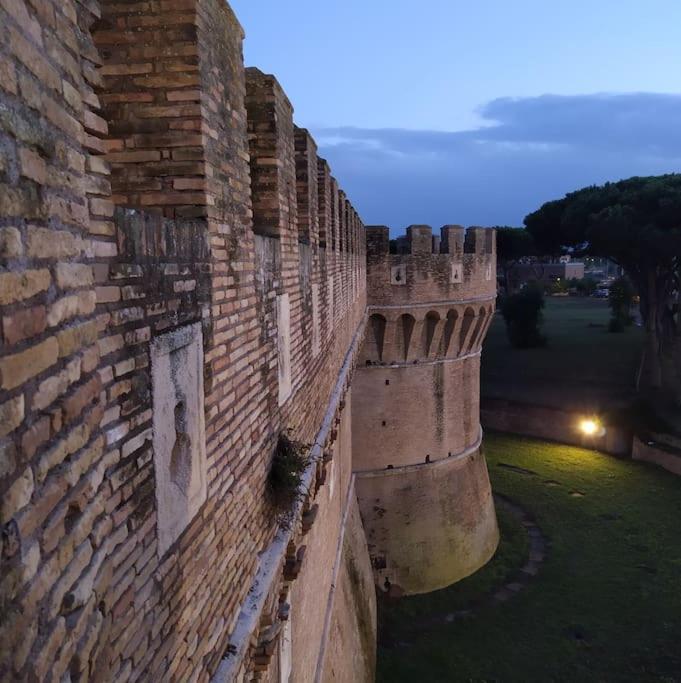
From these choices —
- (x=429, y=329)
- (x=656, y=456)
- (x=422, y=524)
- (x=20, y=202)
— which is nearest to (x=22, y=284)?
(x=20, y=202)

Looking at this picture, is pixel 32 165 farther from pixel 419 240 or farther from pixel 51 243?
pixel 419 240

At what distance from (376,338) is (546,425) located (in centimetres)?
1312

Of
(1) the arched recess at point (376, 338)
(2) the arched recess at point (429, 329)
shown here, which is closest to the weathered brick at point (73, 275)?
(1) the arched recess at point (376, 338)

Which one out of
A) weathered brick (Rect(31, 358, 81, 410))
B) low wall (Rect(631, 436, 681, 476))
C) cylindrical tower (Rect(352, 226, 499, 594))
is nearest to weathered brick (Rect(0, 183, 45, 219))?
weathered brick (Rect(31, 358, 81, 410))

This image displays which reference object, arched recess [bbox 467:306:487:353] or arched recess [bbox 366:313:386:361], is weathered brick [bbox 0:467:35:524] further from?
arched recess [bbox 467:306:487:353]

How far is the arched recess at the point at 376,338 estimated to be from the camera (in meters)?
15.5

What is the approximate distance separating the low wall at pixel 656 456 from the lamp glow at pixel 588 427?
1.54 metres

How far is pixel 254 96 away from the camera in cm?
438

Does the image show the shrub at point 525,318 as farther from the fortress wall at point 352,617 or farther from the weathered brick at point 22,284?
the weathered brick at point 22,284

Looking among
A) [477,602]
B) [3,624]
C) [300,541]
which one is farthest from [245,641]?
[477,602]

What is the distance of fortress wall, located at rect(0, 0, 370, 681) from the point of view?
162cm

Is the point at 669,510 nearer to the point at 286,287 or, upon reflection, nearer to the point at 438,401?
the point at 438,401

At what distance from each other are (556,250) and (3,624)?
3115cm

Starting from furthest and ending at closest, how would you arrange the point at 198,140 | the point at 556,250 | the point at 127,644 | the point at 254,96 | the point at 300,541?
the point at 556,250
the point at 300,541
the point at 254,96
the point at 198,140
the point at 127,644
